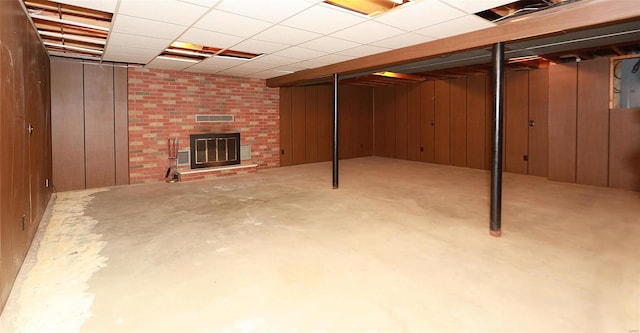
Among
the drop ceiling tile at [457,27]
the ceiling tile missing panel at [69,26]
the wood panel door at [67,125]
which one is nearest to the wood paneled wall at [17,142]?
the ceiling tile missing panel at [69,26]

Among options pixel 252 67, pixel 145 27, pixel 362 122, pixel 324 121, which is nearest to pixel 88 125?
pixel 252 67

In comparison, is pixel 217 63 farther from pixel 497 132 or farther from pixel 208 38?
pixel 497 132

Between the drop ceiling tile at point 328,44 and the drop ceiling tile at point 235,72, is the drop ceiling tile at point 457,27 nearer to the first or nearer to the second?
the drop ceiling tile at point 328,44

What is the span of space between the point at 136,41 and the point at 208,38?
41.0 inches

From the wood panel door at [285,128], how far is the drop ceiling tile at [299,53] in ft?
11.1

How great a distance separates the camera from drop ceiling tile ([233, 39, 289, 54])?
4449 mm

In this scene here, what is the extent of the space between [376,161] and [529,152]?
3848mm

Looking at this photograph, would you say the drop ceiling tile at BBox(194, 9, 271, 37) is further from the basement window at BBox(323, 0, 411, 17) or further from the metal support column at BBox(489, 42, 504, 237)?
the metal support column at BBox(489, 42, 504, 237)

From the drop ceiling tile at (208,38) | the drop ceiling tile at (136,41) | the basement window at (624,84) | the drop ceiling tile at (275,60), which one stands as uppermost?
the drop ceiling tile at (275,60)

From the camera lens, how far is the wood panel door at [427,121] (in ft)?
30.9

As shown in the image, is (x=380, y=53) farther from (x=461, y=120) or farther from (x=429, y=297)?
(x=461, y=120)

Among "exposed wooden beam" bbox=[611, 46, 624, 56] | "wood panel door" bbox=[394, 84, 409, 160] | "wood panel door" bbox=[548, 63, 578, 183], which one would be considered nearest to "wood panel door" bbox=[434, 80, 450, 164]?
"wood panel door" bbox=[394, 84, 409, 160]

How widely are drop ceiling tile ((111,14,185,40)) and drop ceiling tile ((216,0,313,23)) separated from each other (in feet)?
3.06

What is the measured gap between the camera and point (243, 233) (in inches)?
143
